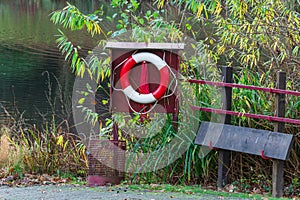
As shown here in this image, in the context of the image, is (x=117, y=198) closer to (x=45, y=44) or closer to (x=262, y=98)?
(x=262, y=98)

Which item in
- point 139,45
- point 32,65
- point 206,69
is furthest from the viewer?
point 32,65

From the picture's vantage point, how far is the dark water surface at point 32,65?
14.0 meters

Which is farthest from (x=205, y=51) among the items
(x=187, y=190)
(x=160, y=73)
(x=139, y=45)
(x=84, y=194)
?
(x=84, y=194)

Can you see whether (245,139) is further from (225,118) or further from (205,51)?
(205,51)

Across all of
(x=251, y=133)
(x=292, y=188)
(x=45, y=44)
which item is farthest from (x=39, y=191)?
(x=45, y=44)

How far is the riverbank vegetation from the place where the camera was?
6496 mm

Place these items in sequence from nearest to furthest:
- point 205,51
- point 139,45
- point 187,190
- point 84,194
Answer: point 84,194 < point 187,190 < point 139,45 < point 205,51

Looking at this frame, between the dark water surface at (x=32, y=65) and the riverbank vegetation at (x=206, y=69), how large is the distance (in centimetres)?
119

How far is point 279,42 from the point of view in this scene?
7.21 meters

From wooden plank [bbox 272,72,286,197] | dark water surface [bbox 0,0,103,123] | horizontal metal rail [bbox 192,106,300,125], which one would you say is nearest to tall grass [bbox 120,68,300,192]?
horizontal metal rail [bbox 192,106,300,125]

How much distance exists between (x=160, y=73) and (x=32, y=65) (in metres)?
13.1

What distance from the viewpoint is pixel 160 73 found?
20.8 ft

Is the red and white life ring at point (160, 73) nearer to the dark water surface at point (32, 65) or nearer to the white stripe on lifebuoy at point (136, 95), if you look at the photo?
the white stripe on lifebuoy at point (136, 95)

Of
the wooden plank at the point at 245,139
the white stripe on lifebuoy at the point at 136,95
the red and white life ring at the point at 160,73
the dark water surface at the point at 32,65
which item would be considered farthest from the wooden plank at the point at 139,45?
the dark water surface at the point at 32,65
